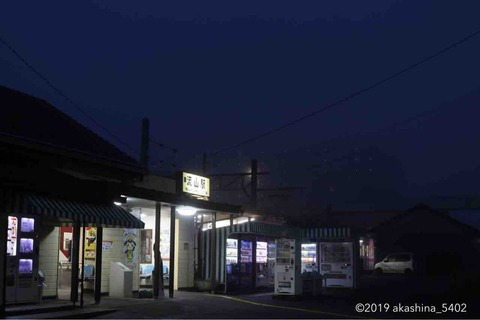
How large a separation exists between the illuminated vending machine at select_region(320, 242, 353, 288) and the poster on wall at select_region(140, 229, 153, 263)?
8.42m

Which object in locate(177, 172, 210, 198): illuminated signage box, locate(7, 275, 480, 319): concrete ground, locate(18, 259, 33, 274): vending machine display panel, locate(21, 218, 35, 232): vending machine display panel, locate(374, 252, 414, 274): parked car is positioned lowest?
locate(7, 275, 480, 319): concrete ground

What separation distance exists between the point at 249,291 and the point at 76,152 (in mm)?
11435

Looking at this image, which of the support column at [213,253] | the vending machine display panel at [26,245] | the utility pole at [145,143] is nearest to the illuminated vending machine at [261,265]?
the support column at [213,253]

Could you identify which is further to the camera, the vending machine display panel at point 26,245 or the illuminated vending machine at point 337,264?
the illuminated vending machine at point 337,264

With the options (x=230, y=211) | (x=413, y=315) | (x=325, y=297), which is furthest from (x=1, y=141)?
(x=325, y=297)

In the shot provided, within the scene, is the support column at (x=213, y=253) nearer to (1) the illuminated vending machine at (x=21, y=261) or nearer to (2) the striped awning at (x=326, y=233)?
(2) the striped awning at (x=326, y=233)

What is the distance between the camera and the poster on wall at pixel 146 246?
23016mm

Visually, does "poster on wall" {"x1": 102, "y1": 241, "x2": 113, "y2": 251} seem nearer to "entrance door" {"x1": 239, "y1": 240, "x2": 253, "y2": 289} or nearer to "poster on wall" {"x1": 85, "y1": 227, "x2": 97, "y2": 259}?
"poster on wall" {"x1": 85, "y1": 227, "x2": 97, "y2": 259}

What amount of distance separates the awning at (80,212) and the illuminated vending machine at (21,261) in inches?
38.7

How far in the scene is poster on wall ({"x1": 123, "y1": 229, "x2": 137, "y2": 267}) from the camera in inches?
869

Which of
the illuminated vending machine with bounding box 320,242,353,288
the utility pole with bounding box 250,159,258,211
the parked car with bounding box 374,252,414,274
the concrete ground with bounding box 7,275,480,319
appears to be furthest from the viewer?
the parked car with bounding box 374,252,414,274

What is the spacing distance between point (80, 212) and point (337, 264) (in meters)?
14.7

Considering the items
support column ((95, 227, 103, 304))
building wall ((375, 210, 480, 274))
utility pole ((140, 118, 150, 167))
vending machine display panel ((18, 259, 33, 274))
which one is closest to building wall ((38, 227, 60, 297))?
support column ((95, 227, 103, 304))

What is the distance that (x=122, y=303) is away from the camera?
18859mm
